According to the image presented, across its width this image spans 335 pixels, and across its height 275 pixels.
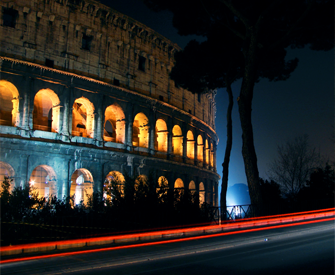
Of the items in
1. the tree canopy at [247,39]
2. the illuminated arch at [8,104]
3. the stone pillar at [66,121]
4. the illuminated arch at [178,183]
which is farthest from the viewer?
the illuminated arch at [178,183]

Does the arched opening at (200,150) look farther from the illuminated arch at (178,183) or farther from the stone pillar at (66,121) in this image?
the stone pillar at (66,121)

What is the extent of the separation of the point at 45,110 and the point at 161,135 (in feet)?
29.7

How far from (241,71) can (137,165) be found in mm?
9030

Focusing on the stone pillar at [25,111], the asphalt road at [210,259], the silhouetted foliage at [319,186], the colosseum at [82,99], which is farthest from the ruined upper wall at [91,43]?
the asphalt road at [210,259]

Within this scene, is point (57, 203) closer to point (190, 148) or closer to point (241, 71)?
point (241, 71)

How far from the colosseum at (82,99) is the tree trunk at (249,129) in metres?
2.73

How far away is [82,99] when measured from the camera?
20969mm

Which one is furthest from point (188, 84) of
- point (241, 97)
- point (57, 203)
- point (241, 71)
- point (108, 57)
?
point (57, 203)

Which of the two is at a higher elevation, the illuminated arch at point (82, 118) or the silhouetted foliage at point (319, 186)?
the illuminated arch at point (82, 118)

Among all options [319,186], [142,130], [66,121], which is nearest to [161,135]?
[142,130]

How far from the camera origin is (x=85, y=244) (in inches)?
383

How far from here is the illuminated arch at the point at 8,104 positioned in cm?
1817

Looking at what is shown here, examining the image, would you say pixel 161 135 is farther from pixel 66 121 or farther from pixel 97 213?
pixel 97 213

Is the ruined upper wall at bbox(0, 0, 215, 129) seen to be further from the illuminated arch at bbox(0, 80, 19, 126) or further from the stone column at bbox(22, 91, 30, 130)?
the stone column at bbox(22, 91, 30, 130)
